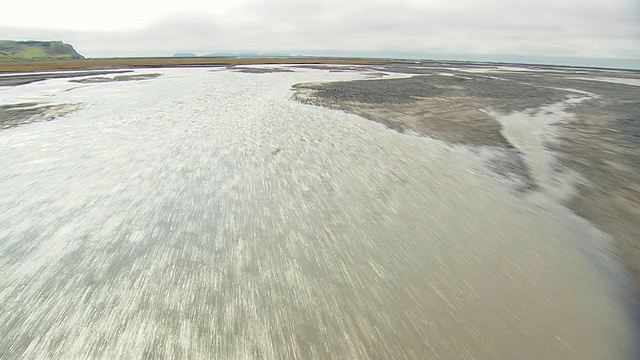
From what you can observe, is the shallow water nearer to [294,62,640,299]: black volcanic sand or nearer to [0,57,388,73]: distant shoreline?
[294,62,640,299]: black volcanic sand

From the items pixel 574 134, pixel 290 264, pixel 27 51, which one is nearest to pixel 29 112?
pixel 290 264

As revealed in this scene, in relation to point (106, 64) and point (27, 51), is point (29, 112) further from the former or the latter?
point (27, 51)

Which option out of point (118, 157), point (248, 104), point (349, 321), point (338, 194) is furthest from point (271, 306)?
point (248, 104)

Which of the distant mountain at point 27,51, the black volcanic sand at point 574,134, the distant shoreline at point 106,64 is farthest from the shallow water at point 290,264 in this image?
the distant mountain at point 27,51

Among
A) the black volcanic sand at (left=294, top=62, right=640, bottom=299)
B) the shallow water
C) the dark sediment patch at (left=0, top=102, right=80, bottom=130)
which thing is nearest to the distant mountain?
the dark sediment patch at (left=0, top=102, right=80, bottom=130)

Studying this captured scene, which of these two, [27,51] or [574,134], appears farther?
[27,51]

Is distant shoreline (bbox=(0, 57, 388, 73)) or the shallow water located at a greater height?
distant shoreline (bbox=(0, 57, 388, 73))

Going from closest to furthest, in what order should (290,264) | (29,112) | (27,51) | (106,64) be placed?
(290,264)
(29,112)
(106,64)
(27,51)
